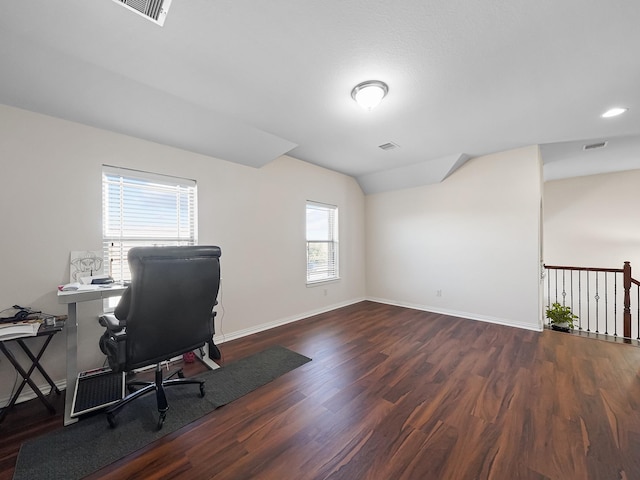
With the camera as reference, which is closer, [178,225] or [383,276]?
[178,225]

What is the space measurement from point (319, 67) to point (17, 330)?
295cm

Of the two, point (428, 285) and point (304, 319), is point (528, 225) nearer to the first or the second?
point (428, 285)

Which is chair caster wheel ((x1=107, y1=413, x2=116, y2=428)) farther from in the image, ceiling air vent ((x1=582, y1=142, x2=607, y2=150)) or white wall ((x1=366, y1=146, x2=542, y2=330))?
ceiling air vent ((x1=582, y1=142, x2=607, y2=150))

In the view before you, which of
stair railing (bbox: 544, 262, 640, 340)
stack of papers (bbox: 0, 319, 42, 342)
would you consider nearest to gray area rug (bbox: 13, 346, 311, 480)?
stack of papers (bbox: 0, 319, 42, 342)

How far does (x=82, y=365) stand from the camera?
→ 2369 millimetres

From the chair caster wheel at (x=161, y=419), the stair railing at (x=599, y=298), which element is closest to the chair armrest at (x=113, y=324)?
the chair caster wheel at (x=161, y=419)

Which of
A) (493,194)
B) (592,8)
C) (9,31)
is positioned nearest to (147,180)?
(9,31)

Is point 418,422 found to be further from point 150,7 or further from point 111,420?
point 150,7

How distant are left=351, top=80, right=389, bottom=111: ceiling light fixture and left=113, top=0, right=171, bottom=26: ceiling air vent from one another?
56.3 inches

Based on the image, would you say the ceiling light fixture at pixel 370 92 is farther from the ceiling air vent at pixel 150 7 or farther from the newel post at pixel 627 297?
the newel post at pixel 627 297

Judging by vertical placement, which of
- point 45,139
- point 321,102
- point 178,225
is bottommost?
point 178,225

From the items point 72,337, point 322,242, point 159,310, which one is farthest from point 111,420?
point 322,242

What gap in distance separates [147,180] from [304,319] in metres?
2.99

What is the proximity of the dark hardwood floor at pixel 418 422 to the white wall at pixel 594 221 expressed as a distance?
10.2ft
